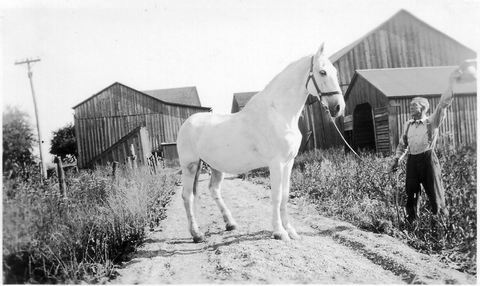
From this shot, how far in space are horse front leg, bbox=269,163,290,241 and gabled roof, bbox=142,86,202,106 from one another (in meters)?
1.92

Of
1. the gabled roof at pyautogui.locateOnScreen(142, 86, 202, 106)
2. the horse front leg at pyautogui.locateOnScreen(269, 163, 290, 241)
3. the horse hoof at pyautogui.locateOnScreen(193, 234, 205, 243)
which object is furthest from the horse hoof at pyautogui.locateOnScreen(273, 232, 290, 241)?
the gabled roof at pyautogui.locateOnScreen(142, 86, 202, 106)

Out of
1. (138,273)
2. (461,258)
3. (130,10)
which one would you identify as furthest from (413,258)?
(130,10)

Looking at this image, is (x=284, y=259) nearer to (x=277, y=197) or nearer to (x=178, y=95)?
(x=277, y=197)

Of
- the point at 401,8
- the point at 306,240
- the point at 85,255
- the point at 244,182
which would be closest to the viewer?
the point at 85,255

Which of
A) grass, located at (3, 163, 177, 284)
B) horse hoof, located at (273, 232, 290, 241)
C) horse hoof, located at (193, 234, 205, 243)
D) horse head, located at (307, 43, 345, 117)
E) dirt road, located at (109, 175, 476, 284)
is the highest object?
horse head, located at (307, 43, 345, 117)

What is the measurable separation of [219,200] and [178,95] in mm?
1795

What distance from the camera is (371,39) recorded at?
525cm

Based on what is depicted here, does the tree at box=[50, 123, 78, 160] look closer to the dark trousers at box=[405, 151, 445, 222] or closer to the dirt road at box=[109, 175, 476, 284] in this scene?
the dirt road at box=[109, 175, 476, 284]

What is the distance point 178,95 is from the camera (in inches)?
200

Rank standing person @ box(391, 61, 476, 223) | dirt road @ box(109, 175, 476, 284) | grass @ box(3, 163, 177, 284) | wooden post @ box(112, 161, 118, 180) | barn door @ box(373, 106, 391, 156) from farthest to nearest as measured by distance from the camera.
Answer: barn door @ box(373, 106, 391, 156) < wooden post @ box(112, 161, 118, 180) < standing person @ box(391, 61, 476, 223) < grass @ box(3, 163, 177, 284) < dirt road @ box(109, 175, 476, 284)

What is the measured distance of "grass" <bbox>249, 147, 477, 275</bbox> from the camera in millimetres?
3529

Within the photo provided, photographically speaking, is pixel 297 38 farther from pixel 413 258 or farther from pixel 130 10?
pixel 413 258

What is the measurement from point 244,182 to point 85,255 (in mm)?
3548

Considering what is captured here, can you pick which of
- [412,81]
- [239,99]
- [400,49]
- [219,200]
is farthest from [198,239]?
[400,49]
